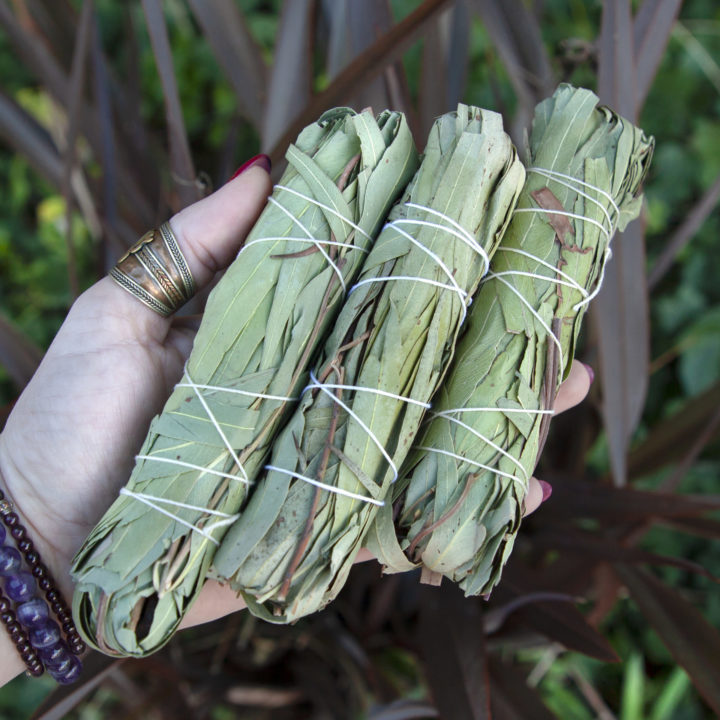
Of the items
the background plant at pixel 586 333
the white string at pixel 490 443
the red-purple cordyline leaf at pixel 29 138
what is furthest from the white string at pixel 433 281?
the red-purple cordyline leaf at pixel 29 138

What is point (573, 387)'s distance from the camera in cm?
67

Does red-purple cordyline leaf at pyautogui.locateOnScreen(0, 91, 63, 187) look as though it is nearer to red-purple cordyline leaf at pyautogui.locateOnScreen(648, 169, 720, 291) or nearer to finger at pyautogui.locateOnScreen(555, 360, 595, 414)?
finger at pyautogui.locateOnScreen(555, 360, 595, 414)

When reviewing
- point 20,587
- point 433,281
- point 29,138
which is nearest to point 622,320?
point 433,281

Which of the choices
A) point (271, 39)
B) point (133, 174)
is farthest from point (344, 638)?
point (271, 39)

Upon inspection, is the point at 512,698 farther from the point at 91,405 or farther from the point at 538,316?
the point at 91,405

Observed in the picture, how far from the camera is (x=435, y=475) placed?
20.7 inches

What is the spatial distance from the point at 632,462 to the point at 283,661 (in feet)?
2.05

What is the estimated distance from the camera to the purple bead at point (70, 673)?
23.0 inches

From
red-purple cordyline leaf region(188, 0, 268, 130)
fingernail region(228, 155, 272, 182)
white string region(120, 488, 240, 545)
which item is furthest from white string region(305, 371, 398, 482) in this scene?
red-purple cordyline leaf region(188, 0, 268, 130)

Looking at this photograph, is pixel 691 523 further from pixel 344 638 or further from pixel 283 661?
pixel 283 661

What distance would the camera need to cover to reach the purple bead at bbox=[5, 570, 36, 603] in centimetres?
55

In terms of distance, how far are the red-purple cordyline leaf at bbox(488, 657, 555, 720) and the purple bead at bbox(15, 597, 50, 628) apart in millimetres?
466

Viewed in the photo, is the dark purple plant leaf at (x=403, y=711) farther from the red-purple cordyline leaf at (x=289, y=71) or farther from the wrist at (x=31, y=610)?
the red-purple cordyline leaf at (x=289, y=71)

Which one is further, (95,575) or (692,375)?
(692,375)
